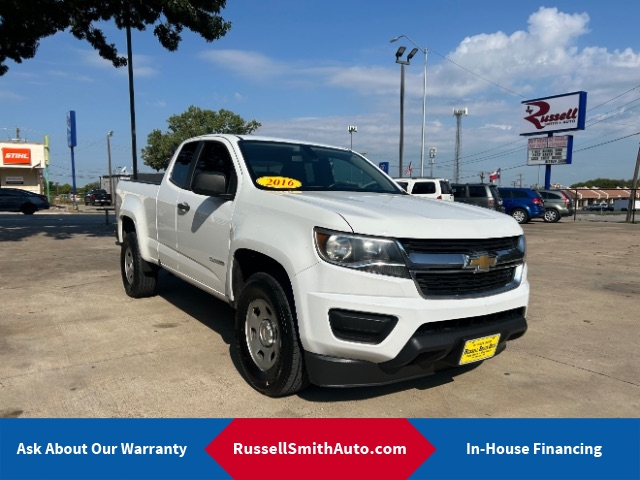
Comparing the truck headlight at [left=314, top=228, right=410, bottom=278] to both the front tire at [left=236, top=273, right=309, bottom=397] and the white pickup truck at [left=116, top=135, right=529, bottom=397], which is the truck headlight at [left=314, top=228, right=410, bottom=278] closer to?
the white pickup truck at [left=116, top=135, right=529, bottom=397]

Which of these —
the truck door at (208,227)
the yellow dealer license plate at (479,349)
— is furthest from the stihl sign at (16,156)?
the yellow dealer license plate at (479,349)

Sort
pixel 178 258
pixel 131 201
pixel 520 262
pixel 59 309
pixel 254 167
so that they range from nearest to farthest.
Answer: pixel 520 262
pixel 254 167
pixel 178 258
pixel 59 309
pixel 131 201

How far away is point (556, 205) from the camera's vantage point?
23.7 m

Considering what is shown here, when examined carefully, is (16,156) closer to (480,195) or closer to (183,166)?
(480,195)

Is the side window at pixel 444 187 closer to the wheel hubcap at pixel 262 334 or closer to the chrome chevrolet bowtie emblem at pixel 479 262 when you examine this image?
the chrome chevrolet bowtie emblem at pixel 479 262

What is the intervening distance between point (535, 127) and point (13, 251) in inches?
1237

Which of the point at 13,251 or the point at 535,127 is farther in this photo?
the point at 535,127

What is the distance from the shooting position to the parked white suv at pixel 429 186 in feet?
54.4

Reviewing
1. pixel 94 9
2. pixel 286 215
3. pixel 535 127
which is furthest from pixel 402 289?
pixel 535 127

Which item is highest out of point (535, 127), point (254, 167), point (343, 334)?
point (535, 127)

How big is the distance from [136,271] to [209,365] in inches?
96.4

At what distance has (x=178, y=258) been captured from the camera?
4.82m

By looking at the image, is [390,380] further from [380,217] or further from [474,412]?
[380,217]

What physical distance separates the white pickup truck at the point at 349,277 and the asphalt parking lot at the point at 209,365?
389mm
